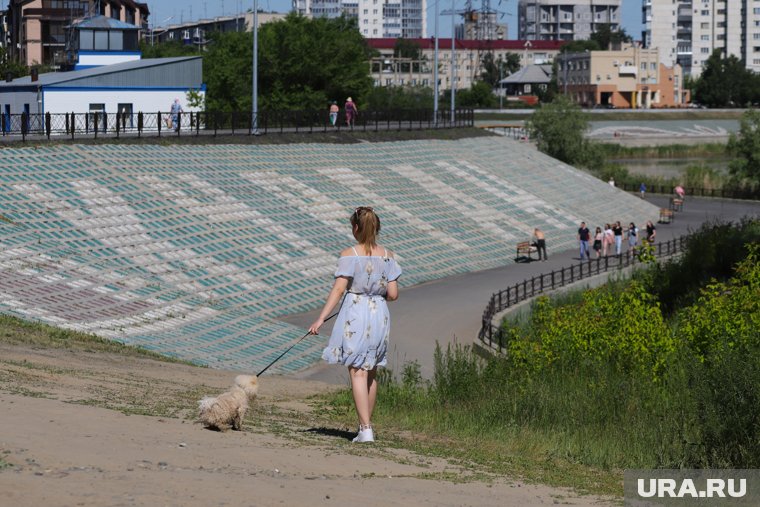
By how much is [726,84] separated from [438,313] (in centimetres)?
14492

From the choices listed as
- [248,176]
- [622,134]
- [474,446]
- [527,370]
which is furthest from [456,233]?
[622,134]

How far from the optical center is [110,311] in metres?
26.2

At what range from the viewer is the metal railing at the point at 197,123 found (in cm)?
4150

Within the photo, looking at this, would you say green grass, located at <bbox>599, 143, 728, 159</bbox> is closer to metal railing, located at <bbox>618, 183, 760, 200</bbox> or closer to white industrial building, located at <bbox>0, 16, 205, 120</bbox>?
metal railing, located at <bbox>618, 183, 760, 200</bbox>

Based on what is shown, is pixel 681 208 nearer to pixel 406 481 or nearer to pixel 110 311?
pixel 110 311

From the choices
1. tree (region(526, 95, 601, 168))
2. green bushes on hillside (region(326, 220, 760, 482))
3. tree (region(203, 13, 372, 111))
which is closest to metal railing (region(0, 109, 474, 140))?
tree (region(203, 13, 372, 111))

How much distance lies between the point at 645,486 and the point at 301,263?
25.9 m

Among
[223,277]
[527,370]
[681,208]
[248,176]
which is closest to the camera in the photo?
[527,370]

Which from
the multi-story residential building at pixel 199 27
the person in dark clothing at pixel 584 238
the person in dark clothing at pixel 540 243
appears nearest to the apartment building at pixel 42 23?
the person in dark clothing at pixel 540 243

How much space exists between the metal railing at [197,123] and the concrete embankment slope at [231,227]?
1.84 m

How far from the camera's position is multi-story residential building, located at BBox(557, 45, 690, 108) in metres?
170

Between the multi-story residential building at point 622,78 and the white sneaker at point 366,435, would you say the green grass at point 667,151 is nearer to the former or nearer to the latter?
the multi-story residential building at point 622,78

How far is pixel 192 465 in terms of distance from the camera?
921 cm

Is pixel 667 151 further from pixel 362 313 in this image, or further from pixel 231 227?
pixel 362 313
